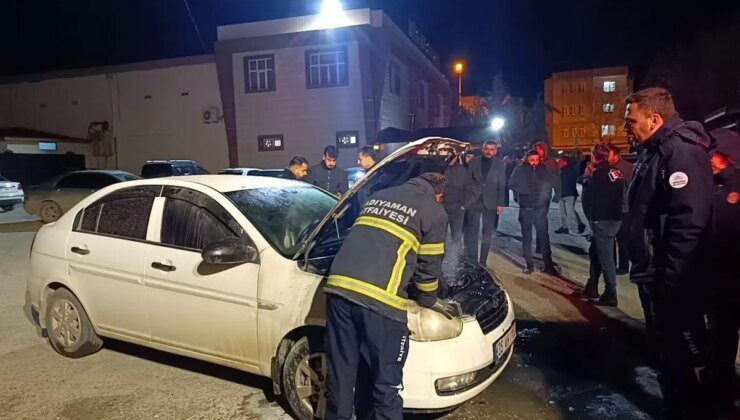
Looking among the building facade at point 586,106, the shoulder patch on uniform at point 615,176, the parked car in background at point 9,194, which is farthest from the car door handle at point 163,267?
the building facade at point 586,106

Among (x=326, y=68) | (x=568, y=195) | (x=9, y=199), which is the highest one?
(x=326, y=68)

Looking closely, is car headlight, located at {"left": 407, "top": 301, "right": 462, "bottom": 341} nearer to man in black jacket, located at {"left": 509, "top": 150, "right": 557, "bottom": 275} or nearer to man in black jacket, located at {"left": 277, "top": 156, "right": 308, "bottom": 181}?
man in black jacket, located at {"left": 277, "top": 156, "right": 308, "bottom": 181}

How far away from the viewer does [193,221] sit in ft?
12.3

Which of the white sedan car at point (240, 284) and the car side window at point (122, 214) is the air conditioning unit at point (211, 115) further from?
the car side window at point (122, 214)

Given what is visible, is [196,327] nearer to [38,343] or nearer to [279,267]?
[279,267]

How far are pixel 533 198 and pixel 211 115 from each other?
1776 cm

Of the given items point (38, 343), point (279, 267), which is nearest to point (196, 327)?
point (279, 267)

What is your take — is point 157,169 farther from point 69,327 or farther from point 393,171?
point 393,171

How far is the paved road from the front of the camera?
3430mm

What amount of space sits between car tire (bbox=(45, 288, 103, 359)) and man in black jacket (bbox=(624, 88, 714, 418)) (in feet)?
14.4

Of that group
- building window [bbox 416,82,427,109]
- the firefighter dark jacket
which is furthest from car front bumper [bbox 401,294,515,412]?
building window [bbox 416,82,427,109]

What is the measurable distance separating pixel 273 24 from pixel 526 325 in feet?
58.6

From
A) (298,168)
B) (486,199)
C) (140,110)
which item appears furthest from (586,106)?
(298,168)

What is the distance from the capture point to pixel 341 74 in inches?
760
